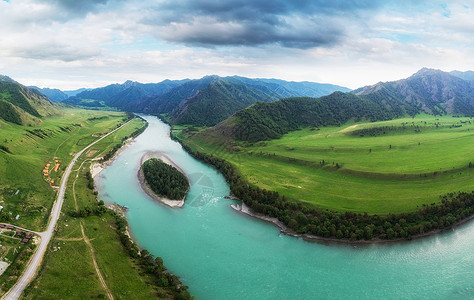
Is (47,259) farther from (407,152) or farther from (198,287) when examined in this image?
(407,152)

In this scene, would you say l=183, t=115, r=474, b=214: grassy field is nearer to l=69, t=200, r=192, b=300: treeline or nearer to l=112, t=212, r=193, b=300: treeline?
l=112, t=212, r=193, b=300: treeline

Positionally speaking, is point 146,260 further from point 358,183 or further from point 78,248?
point 358,183

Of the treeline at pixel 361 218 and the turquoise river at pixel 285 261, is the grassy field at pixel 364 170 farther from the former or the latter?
the turquoise river at pixel 285 261

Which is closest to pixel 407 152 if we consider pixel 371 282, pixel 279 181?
pixel 279 181

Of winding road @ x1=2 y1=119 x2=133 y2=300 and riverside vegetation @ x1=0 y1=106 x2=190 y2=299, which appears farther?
riverside vegetation @ x1=0 y1=106 x2=190 y2=299

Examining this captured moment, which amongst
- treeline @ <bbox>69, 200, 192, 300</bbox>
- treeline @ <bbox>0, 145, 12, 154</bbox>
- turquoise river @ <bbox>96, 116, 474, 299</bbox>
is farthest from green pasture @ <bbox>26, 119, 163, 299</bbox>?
treeline @ <bbox>0, 145, 12, 154</bbox>

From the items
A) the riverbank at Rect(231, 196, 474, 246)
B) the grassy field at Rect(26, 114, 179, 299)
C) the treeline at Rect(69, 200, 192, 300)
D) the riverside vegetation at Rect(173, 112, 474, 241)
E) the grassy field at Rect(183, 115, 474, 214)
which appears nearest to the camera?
the grassy field at Rect(26, 114, 179, 299)
